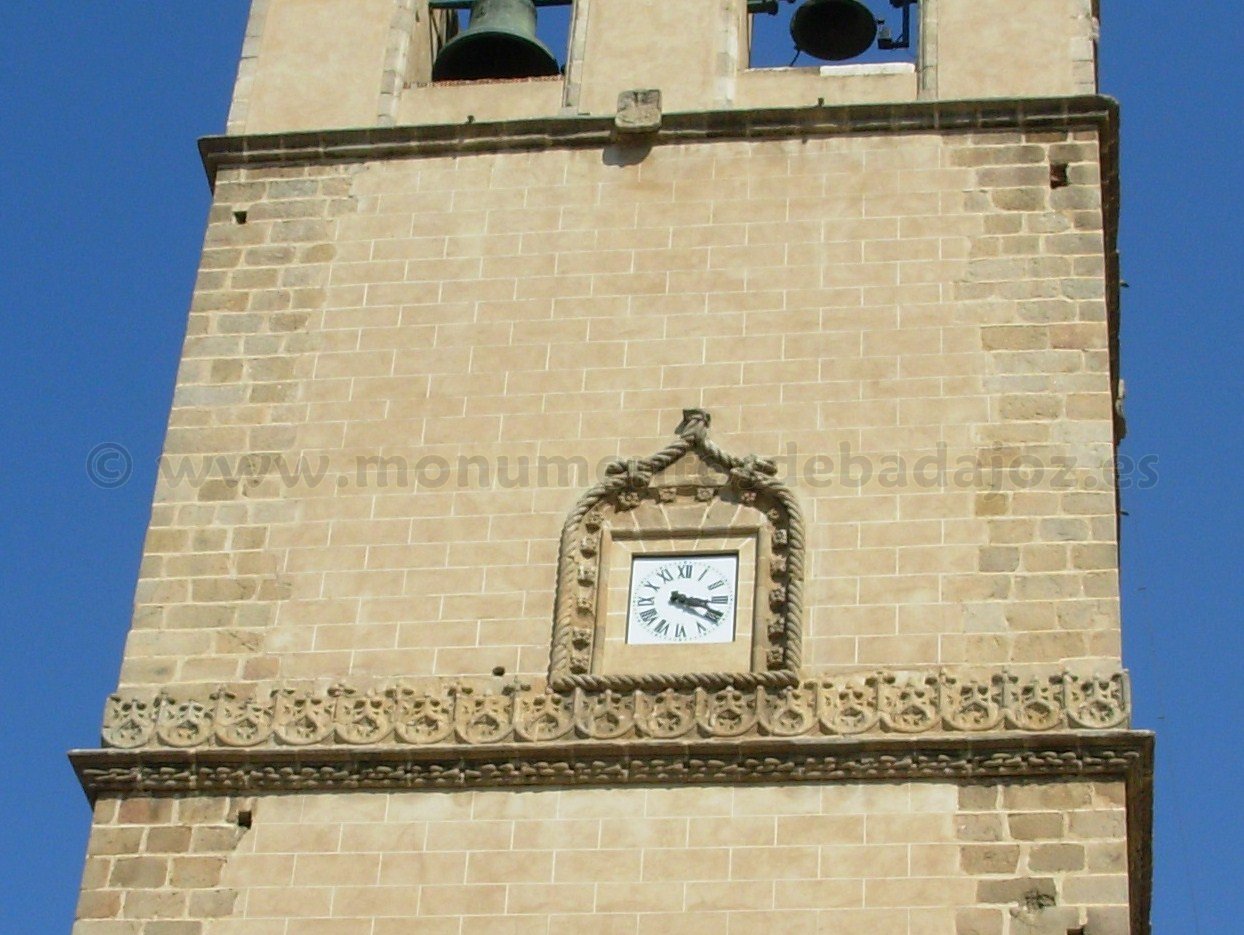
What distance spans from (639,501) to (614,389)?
81 cm

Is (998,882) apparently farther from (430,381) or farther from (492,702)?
(430,381)

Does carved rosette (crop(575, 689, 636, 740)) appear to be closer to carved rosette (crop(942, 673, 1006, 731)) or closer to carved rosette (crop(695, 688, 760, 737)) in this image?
carved rosette (crop(695, 688, 760, 737))

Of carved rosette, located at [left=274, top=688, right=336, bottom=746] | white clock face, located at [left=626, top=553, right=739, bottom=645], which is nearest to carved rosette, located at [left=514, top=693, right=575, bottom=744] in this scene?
white clock face, located at [left=626, top=553, right=739, bottom=645]

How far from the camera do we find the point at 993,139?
666 inches

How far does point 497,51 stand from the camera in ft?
60.5

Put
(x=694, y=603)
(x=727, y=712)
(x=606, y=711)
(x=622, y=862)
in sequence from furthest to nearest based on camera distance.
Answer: (x=694, y=603), (x=606, y=711), (x=727, y=712), (x=622, y=862)

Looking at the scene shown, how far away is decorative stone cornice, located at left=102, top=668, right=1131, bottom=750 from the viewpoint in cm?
1451

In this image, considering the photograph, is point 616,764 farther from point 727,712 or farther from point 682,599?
point 682,599

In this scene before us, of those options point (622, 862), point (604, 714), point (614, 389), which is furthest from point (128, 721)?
point (614, 389)

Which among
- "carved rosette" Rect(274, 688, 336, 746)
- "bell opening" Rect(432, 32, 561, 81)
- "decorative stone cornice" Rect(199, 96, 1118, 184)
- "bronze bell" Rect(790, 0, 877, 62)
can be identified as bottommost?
"carved rosette" Rect(274, 688, 336, 746)

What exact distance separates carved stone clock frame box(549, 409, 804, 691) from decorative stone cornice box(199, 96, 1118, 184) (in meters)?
2.13

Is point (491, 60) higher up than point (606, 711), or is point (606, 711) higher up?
point (491, 60)

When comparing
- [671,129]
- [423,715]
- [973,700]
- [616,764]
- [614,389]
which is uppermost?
[671,129]

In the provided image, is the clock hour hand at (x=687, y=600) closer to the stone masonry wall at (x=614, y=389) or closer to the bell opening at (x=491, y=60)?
the stone masonry wall at (x=614, y=389)
